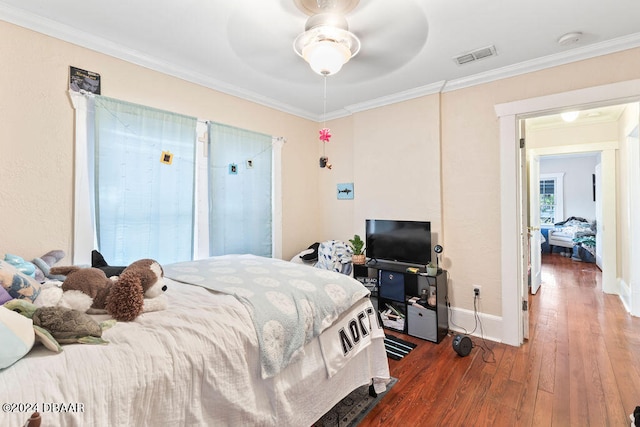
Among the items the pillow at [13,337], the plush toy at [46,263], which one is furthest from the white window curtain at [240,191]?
the pillow at [13,337]

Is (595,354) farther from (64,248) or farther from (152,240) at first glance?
(64,248)

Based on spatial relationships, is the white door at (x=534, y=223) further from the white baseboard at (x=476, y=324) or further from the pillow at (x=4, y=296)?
the pillow at (x=4, y=296)

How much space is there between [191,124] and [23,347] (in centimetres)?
226

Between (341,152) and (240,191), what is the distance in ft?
A: 4.97

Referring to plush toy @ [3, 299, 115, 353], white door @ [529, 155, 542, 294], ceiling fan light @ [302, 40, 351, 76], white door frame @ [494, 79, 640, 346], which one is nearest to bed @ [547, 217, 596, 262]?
white door @ [529, 155, 542, 294]

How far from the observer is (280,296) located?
158 cm

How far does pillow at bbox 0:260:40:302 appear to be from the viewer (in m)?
1.21

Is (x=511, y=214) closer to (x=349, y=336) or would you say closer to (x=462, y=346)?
(x=462, y=346)

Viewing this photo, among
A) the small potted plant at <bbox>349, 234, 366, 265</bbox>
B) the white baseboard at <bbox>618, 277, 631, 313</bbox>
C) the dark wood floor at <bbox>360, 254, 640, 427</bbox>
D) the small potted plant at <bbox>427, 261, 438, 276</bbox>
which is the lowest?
the dark wood floor at <bbox>360, 254, 640, 427</bbox>

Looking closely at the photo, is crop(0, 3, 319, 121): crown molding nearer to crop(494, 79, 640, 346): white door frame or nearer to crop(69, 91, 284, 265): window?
crop(69, 91, 284, 265): window

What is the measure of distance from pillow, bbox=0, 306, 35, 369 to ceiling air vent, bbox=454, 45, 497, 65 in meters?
3.10

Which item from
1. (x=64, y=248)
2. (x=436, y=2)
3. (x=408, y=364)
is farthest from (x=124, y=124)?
(x=408, y=364)

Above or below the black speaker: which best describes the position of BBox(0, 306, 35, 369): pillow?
above

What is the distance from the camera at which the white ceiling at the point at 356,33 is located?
186cm
